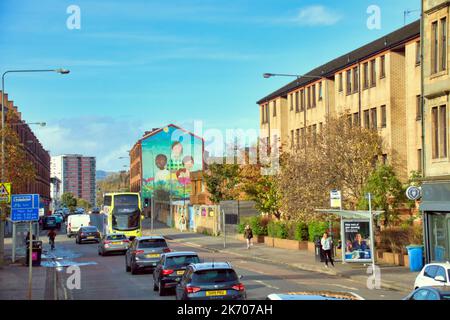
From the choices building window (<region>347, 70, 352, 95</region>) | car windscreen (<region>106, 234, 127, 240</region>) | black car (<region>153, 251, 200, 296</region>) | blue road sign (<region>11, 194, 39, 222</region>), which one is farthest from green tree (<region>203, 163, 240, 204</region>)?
blue road sign (<region>11, 194, 39, 222</region>)

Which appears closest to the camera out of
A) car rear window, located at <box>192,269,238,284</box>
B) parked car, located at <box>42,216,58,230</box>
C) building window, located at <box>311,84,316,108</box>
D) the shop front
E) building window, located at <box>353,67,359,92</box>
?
car rear window, located at <box>192,269,238,284</box>

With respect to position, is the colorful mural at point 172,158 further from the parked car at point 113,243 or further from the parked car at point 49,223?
the parked car at point 113,243

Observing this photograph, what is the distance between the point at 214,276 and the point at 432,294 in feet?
19.9

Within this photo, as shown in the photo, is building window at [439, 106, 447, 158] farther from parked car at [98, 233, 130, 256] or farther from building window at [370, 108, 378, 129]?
parked car at [98, 233, 130, 256]

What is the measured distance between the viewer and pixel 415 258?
29.5 metres

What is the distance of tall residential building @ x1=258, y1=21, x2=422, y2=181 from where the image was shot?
1671 inches

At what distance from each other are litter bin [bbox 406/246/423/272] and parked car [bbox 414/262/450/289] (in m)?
10.7

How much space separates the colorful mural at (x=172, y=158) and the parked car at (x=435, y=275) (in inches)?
3730

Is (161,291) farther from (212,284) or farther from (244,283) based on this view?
(212,284)

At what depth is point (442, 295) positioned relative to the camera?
38.0 feet

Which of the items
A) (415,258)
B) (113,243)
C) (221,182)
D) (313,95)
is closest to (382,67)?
(313,95)

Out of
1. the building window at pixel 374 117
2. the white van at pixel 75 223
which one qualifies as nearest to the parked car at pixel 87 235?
the white van at pixel 75 223
